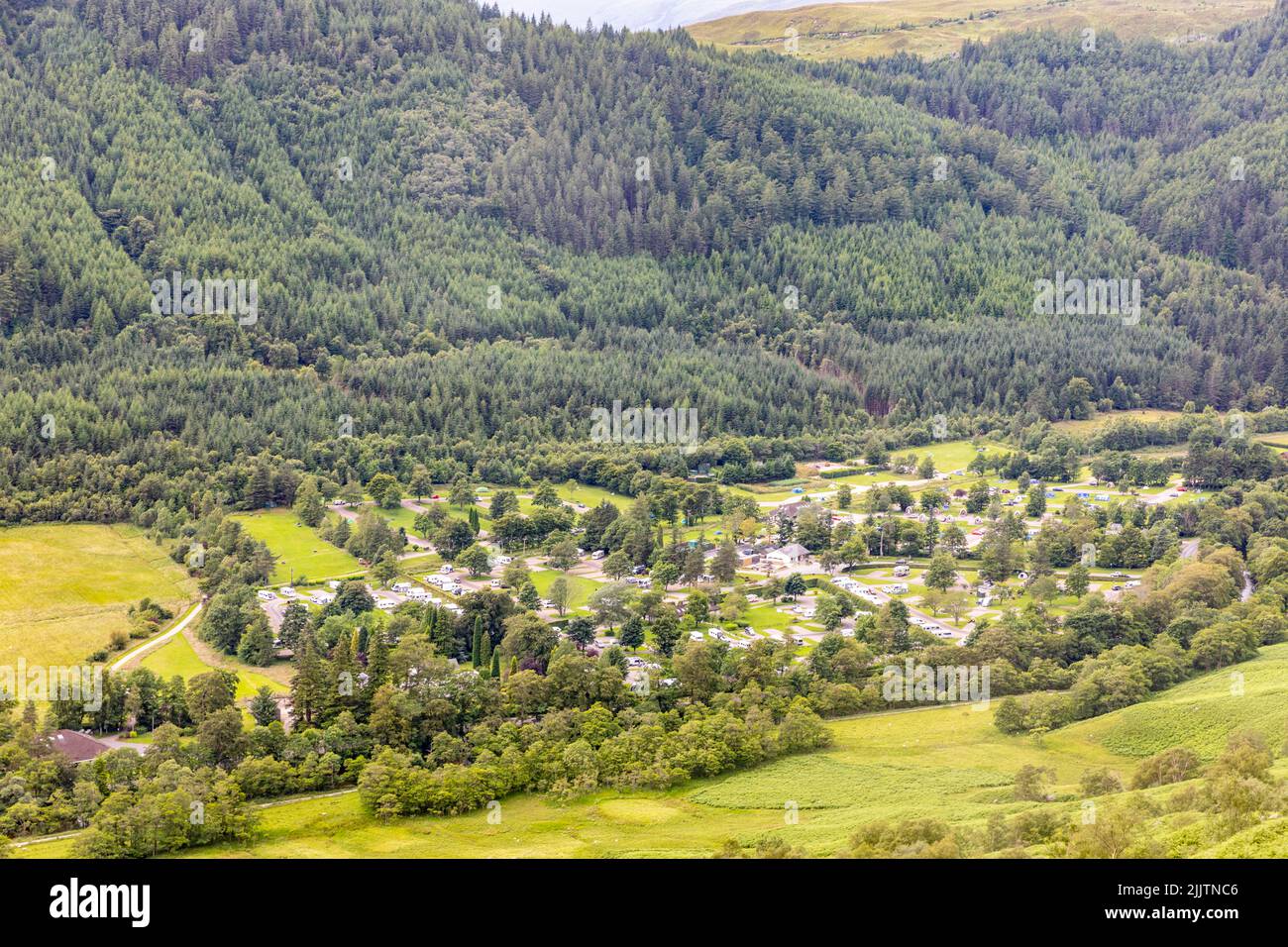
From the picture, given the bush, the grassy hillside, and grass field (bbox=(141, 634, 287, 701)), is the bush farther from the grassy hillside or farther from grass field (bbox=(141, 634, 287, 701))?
grass field (bbox=(141, 634, 287, 701))

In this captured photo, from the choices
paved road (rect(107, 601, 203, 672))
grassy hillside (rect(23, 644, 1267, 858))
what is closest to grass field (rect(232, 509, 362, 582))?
paved road (rect(107, 601, 203, 672))

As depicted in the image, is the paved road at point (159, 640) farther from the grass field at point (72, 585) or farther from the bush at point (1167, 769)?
the bush at point (1167, 769)

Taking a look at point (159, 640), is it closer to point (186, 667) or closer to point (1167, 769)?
point (186, 667)

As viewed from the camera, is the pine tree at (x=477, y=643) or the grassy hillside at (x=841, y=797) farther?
the pine tree at (x=477, y=643)

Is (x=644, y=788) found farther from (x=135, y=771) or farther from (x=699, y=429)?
(x=699, y=429)

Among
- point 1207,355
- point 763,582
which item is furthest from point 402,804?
point 1207,355

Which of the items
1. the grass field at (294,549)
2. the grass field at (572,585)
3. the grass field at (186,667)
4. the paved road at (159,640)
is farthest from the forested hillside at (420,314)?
the grass field at (186,667)

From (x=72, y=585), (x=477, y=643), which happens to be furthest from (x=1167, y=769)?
(x=72, y=585)
